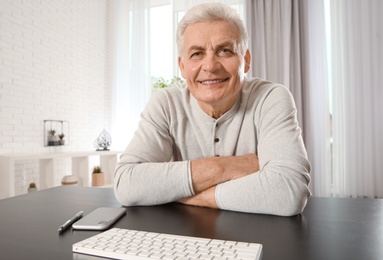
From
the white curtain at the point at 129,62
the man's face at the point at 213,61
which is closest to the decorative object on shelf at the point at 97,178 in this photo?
the white curtain at the point at 129,62

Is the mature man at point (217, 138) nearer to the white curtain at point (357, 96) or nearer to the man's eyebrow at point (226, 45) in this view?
the man's eyebrow at point (226, 45)

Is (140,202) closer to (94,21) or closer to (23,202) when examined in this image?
(23,202)

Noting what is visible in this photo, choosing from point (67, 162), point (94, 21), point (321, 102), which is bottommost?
point (67, 162)

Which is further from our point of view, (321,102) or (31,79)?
(321,102)

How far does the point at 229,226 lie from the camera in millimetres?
722

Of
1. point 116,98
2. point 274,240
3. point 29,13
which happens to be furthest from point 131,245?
point 116,98

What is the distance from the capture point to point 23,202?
3.36 feet

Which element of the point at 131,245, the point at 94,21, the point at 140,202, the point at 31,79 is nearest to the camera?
the point at 131,245

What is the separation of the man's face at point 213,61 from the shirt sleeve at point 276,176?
0.18m

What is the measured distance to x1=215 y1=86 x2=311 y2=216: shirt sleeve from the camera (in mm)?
874

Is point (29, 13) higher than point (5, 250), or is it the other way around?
point (29, 13)

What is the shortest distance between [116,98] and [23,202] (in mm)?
4107

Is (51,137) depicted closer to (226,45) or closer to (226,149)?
(226,149)

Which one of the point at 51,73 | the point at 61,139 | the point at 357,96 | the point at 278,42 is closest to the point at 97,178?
the point at 61,139
